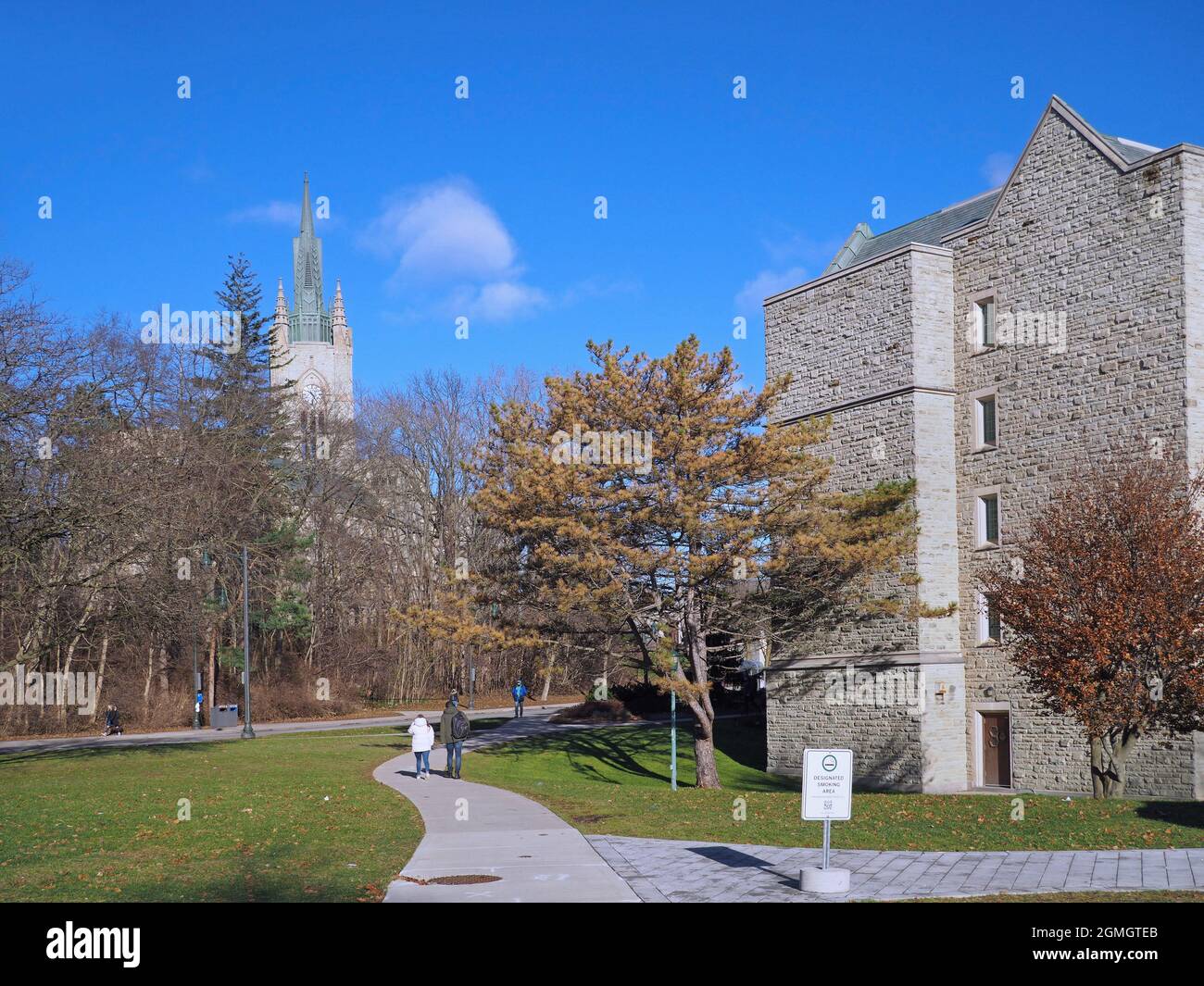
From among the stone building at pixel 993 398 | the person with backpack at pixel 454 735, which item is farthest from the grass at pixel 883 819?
the stone building at pixel 993 398

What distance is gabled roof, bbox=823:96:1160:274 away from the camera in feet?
89.4

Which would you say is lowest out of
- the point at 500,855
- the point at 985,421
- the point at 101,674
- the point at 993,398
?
the point at 101,674

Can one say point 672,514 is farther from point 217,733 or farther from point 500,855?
point 217,733

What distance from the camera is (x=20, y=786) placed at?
24172mm

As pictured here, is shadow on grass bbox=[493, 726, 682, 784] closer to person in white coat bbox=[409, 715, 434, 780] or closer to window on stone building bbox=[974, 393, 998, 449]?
person in white coat bbox=[409, 715, 434, 780]

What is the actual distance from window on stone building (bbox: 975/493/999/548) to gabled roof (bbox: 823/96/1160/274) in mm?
6889

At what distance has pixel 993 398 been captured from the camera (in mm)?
29141

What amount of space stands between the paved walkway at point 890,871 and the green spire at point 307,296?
11334 cm

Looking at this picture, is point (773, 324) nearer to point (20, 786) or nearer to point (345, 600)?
point (20, 786)

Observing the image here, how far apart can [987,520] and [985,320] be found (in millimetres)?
4994

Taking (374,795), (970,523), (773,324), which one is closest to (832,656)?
(970,523)

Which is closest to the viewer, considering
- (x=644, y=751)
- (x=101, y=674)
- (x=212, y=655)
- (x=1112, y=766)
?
(x=1112, y=766)

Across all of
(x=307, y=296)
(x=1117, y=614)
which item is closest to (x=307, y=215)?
(x=307, y=296)

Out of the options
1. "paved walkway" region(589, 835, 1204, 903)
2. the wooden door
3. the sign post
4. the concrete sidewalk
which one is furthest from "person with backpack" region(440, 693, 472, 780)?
the concrete sidewalk
